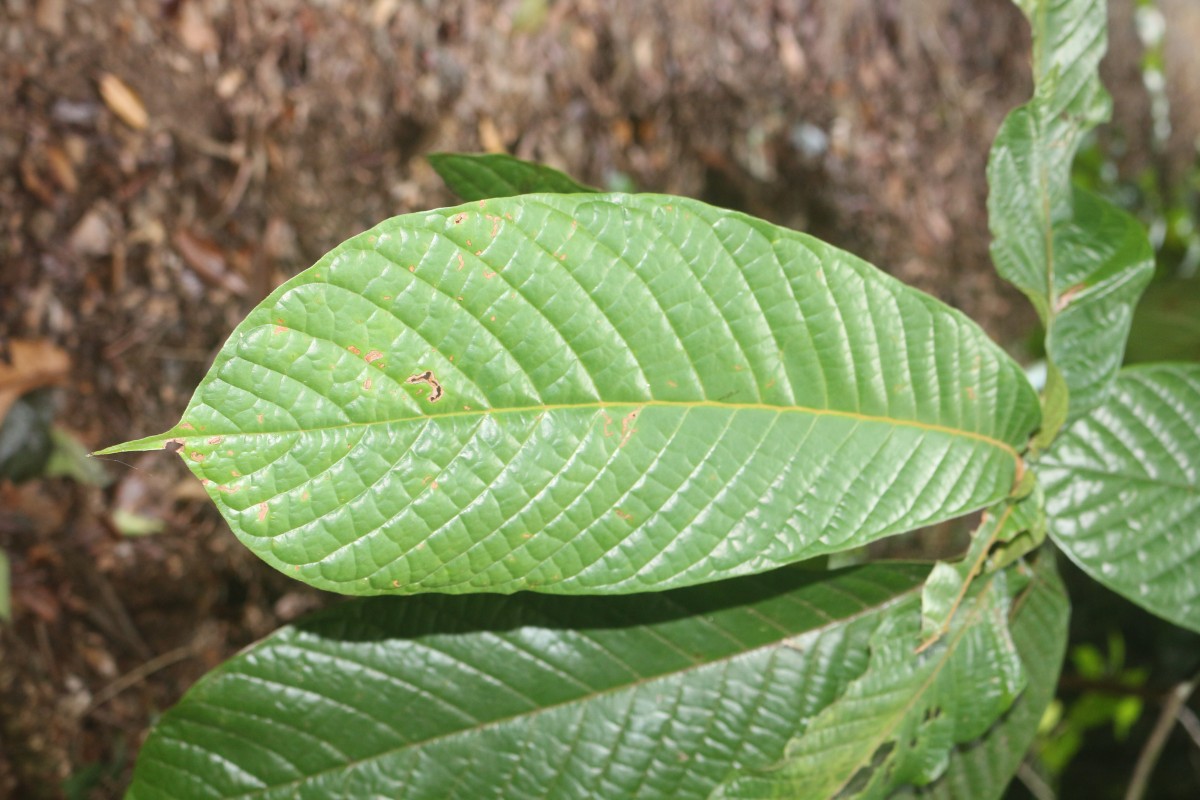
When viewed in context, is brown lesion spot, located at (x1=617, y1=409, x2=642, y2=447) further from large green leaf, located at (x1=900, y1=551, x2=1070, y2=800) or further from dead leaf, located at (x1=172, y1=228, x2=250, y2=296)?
dead leaf, located at (x1=172, y1=228, x2=250, y2=296)

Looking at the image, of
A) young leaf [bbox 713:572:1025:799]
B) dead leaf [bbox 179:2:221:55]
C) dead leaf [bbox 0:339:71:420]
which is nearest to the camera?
young leaf [bbox 713:572:1025:799]

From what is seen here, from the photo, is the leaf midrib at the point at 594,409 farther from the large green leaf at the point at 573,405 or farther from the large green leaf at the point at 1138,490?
the large green leaf at the point at 1138,490

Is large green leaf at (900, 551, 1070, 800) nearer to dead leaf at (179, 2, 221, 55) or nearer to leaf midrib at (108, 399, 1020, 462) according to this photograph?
leaf midrib at (108, 399, 1020, 462)

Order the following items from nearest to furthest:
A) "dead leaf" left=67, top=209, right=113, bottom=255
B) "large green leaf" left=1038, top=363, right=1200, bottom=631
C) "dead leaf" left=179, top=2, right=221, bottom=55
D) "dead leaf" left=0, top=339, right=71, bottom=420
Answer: "large green leaf" left=1038, top=363, right=1200, bottom=631 → "dead leaf" left=0, top=339, right=71, bottom=420 → "dead leaf" left=67, top=209, right=113, bottom=255 → "dead leaf" left=179, top=2, right=221, bottom=55

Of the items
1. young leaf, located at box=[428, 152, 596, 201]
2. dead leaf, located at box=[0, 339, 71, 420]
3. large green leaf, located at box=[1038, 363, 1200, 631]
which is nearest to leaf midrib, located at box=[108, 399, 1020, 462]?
large green leaf, located at box=[1038, 363, 1200, 631]

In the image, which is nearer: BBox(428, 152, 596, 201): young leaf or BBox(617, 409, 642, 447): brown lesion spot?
BBox(617, 409, 642, 447): brown lesion spot

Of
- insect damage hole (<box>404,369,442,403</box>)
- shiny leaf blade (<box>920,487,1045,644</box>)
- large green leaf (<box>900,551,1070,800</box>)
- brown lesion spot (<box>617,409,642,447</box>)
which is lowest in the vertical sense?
large green leaf (<box>900,551,1070,800</box>)

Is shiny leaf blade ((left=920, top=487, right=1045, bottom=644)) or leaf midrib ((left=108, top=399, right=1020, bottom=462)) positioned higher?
leaf midrib ((left=108, top=399, right=1020, bottom=462))

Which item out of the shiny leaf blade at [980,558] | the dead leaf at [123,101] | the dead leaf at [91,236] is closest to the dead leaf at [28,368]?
the dead leaf at [91,236]
